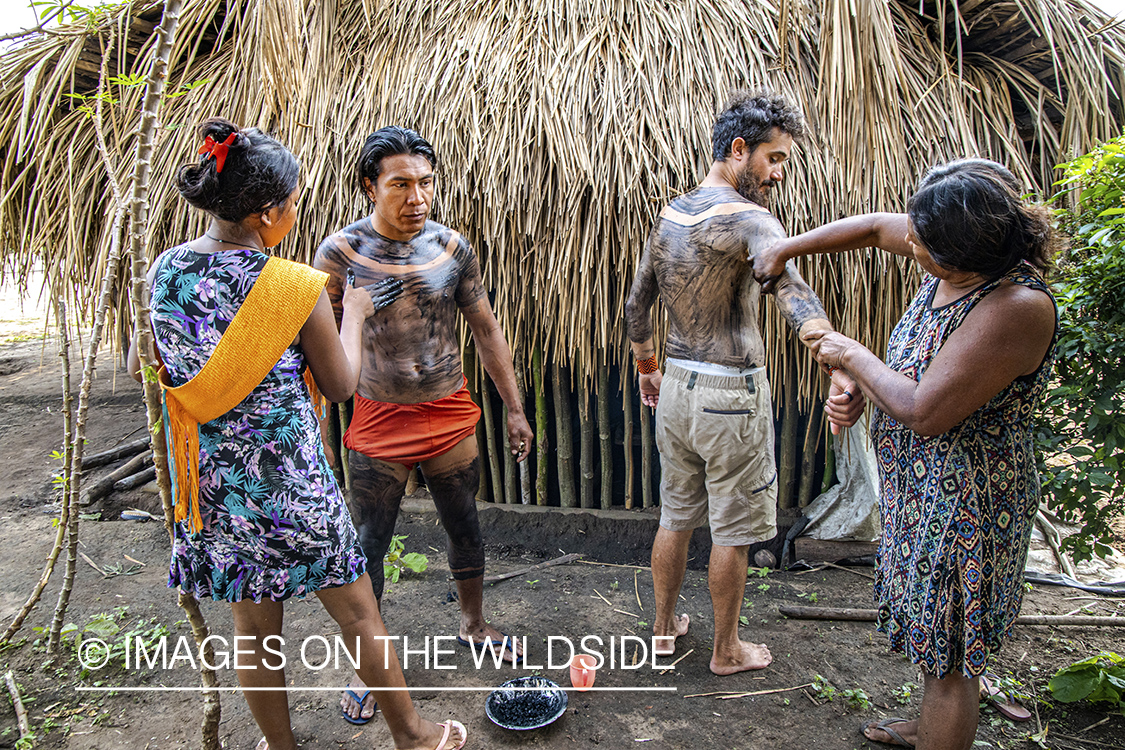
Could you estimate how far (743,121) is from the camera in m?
2.30

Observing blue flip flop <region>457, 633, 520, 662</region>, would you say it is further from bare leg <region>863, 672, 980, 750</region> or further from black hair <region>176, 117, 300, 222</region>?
black hair <region>176, 117, 300, 222</region>

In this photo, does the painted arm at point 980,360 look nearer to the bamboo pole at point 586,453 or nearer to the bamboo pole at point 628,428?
the bamboo pole at point 628,428

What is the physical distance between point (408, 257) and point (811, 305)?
139cm

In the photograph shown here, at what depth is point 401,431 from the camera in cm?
245

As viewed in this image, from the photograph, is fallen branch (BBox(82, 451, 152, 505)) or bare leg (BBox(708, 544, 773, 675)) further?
fallen branch (BBox(82, 451, 152, 505))

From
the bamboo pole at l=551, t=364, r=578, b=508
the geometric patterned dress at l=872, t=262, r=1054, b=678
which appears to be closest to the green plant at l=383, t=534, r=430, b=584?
the bamboo pole at l=551, t=364, r=578, b=508

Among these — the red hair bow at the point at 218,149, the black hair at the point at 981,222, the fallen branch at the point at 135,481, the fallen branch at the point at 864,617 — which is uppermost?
the red hair bow at the point at 218,149

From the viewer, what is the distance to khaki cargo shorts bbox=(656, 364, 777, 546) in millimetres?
2361

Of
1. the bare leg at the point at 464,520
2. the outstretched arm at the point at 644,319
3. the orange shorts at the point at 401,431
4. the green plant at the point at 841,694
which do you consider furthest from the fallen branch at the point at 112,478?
the green plant at the point at 841,694

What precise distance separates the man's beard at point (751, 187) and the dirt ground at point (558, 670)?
1.79m

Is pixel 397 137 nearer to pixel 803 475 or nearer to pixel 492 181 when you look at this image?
pixel 492 181

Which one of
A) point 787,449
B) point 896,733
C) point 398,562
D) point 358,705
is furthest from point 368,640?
point 787,449

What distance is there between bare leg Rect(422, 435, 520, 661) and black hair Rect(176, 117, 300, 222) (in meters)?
1.18

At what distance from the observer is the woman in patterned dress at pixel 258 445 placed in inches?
63.5
